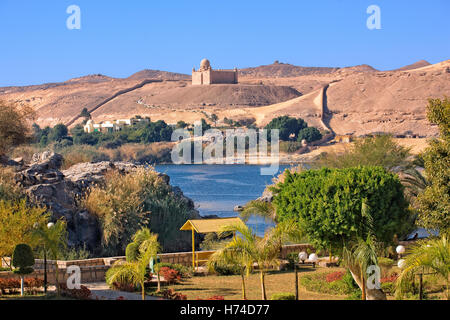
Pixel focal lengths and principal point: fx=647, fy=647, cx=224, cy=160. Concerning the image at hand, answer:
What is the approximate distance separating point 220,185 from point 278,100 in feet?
346

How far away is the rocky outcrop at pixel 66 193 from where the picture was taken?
22453 millimetres

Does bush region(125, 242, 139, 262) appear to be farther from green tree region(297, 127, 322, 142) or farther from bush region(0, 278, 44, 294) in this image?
green tree region(297, 127, 322, 142)

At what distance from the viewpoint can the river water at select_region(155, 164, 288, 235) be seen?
1863 inches

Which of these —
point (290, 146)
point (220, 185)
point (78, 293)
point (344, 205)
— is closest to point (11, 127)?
point (78, 293)

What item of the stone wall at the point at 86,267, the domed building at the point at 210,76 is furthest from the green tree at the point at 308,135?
the stone wall at the point at 86,267

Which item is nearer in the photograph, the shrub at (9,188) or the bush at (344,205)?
the bush at (344,205)

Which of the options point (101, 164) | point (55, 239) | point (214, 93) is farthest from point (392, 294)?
point (214, 93)

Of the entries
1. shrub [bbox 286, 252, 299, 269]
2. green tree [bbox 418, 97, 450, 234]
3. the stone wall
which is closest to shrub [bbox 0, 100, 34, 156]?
the stone wall

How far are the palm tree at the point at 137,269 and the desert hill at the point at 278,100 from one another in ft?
348

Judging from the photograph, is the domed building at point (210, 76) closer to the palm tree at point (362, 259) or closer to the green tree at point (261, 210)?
the green tree at point (261, 210)

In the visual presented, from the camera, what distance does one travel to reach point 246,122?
126 m

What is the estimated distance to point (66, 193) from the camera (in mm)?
23906
